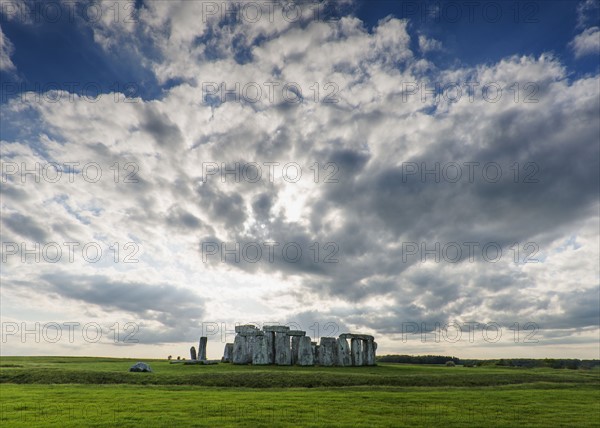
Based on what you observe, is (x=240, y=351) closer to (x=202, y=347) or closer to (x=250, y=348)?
(x=250, y=348)

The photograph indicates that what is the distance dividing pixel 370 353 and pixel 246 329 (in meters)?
11.9

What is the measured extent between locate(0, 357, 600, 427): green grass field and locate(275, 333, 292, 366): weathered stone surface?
9.26 metres

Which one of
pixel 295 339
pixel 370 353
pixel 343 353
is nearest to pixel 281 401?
pixel 295 339

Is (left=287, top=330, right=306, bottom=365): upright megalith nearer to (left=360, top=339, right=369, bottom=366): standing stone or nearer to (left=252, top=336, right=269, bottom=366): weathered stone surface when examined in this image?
(left=252, top=336, right=269, bottom=366): weathered stone surface

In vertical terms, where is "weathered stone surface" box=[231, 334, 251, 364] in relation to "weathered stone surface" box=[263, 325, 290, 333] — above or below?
below

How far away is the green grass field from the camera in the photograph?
52.2 feet

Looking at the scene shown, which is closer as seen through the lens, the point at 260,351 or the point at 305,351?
the point at 260,351

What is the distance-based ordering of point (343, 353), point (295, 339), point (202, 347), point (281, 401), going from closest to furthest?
point (281, 401) < point (295, 339) < point (343, 353) < point (202, 347)

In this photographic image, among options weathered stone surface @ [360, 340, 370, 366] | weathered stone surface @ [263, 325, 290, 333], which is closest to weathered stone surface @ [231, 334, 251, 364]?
weathered stone surface @ [263, 325, 290, 333]

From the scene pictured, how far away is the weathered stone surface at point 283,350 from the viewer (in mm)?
38000

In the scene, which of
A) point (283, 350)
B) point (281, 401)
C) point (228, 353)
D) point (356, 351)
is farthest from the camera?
point (228, 353)

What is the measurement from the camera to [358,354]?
40.4 meters

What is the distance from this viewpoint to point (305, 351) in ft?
126

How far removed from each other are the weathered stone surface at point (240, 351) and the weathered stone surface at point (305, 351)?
4.57 meters
